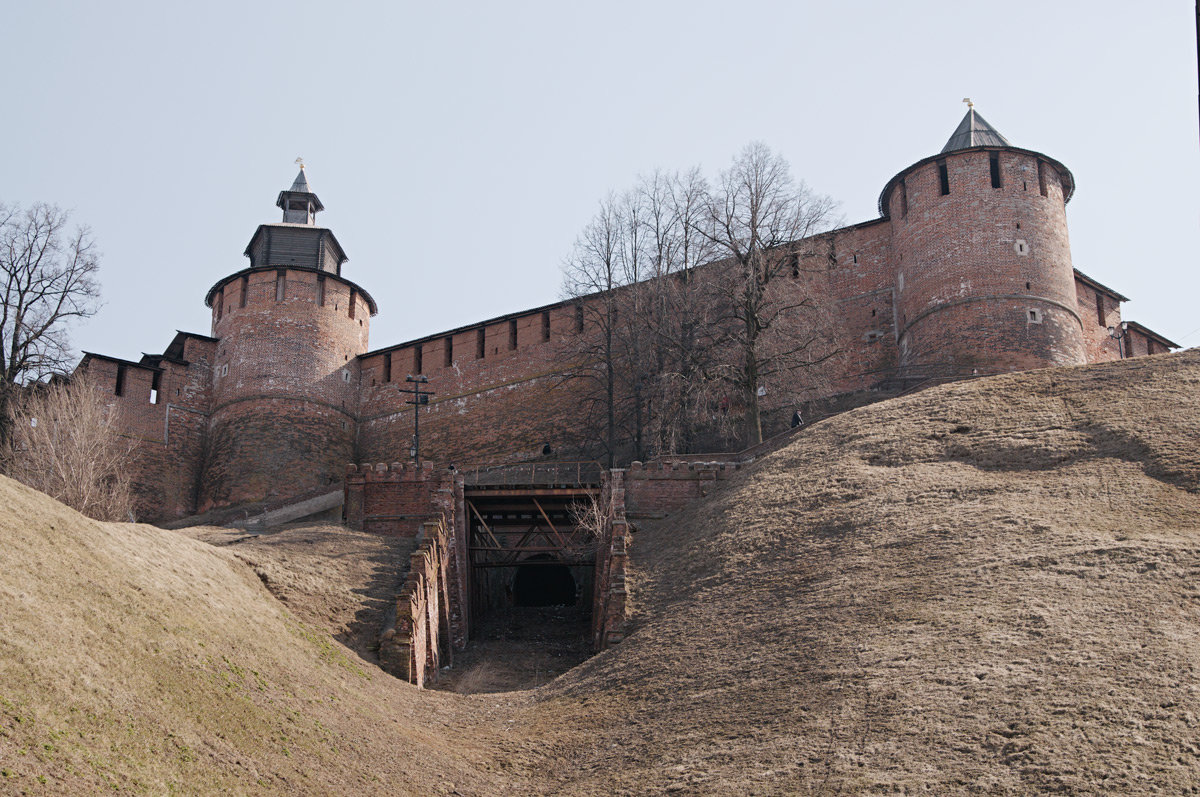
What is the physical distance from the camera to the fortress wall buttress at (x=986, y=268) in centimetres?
2967

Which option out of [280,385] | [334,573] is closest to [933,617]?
[334,573]

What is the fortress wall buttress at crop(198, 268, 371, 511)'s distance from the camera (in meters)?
37.8

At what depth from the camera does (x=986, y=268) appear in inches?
1195

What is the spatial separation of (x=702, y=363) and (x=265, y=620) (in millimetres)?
15446

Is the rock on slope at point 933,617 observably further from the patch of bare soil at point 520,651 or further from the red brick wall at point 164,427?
the red brick wall at point 164,427

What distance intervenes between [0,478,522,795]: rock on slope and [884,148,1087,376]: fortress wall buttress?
17900mm

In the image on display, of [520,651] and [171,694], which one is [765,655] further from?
[520,651]

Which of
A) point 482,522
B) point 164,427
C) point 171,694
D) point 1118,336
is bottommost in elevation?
point 171,694

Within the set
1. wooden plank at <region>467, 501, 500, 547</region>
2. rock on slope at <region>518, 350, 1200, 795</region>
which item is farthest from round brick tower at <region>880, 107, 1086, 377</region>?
wooden plank at <region>467, 501, 500, 547</region>

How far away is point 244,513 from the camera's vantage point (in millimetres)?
32656

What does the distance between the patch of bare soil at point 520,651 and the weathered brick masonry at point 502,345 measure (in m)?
3.88

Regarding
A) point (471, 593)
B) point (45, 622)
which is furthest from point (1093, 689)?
point (471, 593)

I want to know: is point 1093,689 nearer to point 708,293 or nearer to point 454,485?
point 454,485

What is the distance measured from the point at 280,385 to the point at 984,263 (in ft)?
74.0
